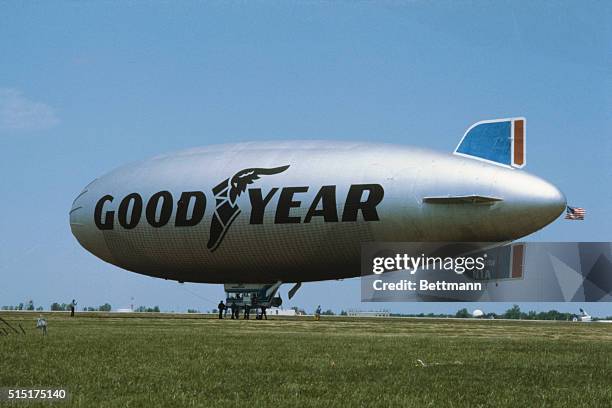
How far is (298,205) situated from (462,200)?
1217cm

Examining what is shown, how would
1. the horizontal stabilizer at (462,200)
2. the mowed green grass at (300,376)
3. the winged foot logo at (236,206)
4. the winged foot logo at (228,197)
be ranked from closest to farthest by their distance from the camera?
the mowed green grass at (300,376) → the horizontal stabilizer at (462,200) → the winged foot logo at (236,206) → the winged foot logo at (228,197)

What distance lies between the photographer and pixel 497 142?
61094 mm

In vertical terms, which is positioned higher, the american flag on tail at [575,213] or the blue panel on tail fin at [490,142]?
the blue panel on tail fin at [490,142]

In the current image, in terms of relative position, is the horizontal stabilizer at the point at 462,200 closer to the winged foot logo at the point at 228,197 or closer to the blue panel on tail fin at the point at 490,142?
the blue panel on tail fin at the point at 490,142

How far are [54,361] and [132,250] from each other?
5366cm

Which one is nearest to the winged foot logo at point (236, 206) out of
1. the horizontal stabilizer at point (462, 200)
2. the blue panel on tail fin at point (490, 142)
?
the horizontal stabilizer at point (462, 200)

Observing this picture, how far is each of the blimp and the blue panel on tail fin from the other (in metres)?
0.08

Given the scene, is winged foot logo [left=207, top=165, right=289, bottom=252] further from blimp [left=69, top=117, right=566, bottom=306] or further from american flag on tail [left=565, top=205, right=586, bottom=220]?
american flag on tail [left=565, top=205, right=586, bottom=220]

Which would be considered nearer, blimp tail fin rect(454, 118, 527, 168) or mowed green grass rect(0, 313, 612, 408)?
mowed green grass rect(0, 313, 612, 408)

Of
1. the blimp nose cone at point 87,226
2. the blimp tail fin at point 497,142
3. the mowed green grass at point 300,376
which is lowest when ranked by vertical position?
the mowed green grass at point 300,376

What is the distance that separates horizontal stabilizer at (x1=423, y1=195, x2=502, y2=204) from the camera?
55.2 metres

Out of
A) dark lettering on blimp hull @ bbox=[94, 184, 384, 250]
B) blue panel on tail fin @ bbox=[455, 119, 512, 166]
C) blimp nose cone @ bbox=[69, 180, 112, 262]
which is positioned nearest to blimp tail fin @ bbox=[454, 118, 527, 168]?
blue panel on tail fin @ bbox=[455, 119, 512, 166]

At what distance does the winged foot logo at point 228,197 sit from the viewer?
210 ft

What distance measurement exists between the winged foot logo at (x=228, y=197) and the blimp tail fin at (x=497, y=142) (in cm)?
1475
